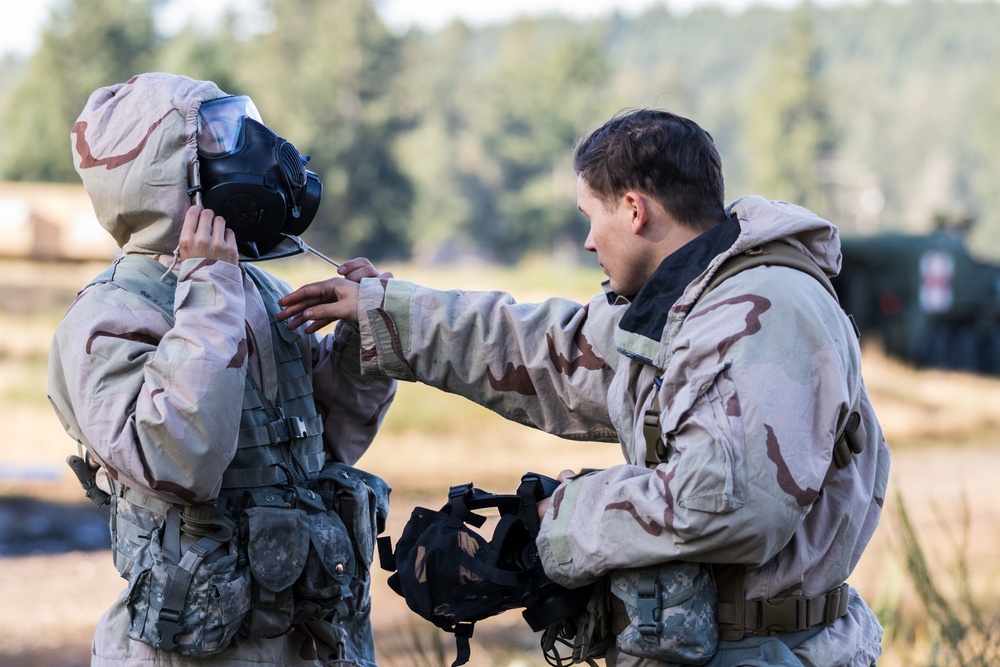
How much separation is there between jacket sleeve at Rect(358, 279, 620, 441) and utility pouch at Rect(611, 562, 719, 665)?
0.77 metres

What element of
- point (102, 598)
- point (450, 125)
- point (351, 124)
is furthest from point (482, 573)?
point (450, 125)

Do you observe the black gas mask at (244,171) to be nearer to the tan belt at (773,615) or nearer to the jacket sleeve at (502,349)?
the jacket sleeve at (502,349)

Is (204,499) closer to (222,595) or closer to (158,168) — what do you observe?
(222,595)

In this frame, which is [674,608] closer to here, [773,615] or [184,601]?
[773,615]

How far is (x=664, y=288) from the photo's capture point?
9.04ft

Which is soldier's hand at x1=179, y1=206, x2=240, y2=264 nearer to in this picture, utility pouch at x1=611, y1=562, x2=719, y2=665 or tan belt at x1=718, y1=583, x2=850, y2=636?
utility pouch at x1=611, y1=562, x2=719, y2=665

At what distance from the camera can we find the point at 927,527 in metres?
9.94

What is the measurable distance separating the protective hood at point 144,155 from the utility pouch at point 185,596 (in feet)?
2.46

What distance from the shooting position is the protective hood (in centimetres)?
286

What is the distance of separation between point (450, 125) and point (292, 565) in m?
99.7

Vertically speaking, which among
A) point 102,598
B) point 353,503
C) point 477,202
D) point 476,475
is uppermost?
point 353,503

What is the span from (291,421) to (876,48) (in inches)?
8309

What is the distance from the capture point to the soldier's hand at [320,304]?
3.10m

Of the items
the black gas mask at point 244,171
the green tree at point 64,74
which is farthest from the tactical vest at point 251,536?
the green tree at point 64,74
